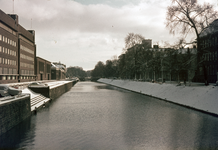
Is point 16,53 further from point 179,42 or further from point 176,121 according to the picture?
point 176,121

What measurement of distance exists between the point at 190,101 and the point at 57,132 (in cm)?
1581

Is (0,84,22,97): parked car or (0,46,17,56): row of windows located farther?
(0,46,17,56): row of windows

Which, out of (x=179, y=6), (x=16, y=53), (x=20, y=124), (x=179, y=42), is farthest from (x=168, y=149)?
(x=16, y=53)

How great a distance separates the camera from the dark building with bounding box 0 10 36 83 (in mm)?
56719

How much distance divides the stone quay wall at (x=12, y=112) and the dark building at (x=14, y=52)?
43871mm

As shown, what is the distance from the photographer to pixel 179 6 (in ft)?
87.0

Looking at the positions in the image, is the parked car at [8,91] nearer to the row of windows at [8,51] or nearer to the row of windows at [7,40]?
the row of windows at [8,51]

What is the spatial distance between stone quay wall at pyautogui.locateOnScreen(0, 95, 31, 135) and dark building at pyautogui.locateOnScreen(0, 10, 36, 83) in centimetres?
4387

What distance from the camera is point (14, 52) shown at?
67.2 meters

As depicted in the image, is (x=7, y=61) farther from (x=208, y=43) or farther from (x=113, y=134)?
(x=113, y=134)

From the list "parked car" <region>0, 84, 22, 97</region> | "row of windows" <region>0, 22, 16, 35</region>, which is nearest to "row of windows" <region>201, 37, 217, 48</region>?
"parked car" <region>0, 84, 22, 97</region>

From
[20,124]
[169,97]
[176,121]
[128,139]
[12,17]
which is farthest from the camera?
[12,17]

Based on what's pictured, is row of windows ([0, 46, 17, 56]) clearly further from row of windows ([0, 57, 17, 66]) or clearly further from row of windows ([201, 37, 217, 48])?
row of windows ([201, 37, 217, 48])

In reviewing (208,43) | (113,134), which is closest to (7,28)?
(208,43)
